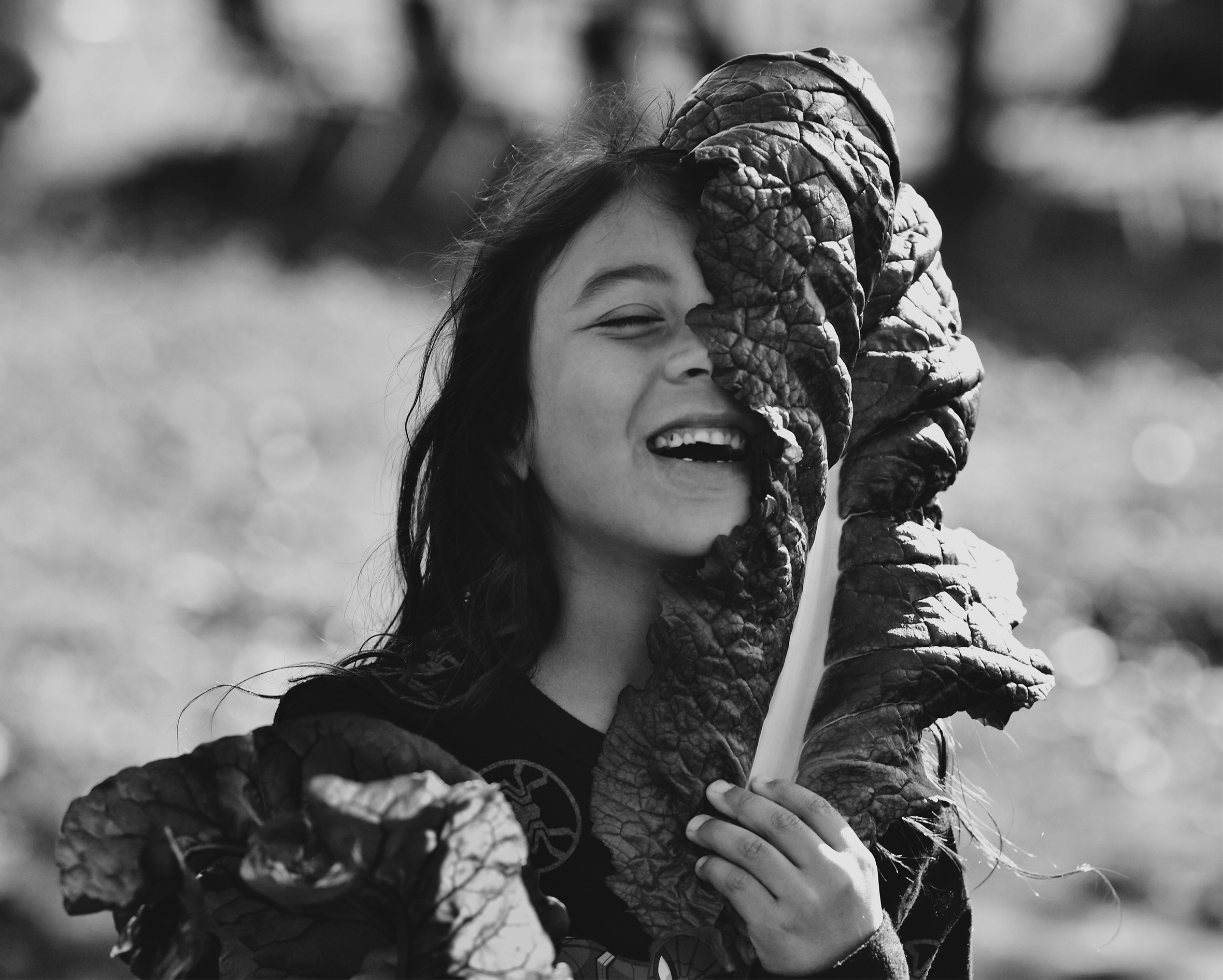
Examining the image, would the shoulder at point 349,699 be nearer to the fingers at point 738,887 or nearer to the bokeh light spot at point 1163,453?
the fingers at point 738,887

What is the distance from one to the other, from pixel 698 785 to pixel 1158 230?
23.0ft

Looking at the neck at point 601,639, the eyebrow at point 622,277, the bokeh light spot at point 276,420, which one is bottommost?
the neck at point 601,639

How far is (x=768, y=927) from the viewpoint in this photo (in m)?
1.40

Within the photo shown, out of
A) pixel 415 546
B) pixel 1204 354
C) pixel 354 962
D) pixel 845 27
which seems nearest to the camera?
pixel 354 962

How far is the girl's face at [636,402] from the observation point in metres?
1.53

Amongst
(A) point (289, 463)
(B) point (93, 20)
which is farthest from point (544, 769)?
(B) point (93, 20)

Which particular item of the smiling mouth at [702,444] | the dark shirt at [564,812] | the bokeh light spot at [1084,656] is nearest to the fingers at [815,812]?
the dark shirt at [564,812]

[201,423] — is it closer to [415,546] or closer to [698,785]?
[415,546]

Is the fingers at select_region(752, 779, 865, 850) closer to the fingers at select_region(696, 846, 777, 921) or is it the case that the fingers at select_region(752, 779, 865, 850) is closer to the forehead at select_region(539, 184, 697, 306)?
the fingers at select_region(696, 846, 777, 921)

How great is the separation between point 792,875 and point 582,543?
511 mm

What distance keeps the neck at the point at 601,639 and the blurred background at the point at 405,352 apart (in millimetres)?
1297

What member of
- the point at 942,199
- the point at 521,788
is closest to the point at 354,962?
the point at 521,788

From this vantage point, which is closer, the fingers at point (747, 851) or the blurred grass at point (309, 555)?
the fingers at point (747, 851)

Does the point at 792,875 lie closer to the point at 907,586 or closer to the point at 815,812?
the point at 815,812
